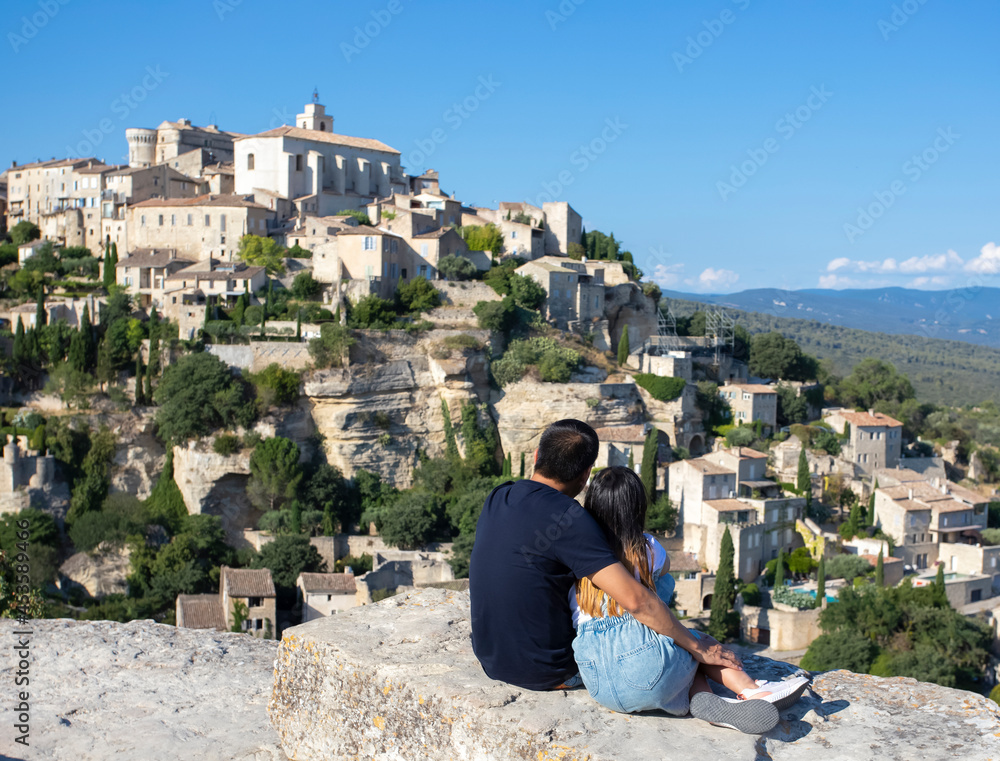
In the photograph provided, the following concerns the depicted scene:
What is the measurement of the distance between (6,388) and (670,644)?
36.5 metres

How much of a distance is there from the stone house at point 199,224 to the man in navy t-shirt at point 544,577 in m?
40.2

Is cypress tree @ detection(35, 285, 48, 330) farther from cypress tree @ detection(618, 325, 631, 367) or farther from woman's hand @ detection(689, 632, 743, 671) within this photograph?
woman's hand @ detection(689, 632, 743, 671)

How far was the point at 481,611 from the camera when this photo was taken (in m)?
4.29

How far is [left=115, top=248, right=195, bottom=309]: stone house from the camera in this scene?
39125mm

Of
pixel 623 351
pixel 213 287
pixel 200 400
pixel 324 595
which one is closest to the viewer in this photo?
pixel 324 595

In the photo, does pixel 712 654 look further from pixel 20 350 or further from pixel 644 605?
pixel 20 350

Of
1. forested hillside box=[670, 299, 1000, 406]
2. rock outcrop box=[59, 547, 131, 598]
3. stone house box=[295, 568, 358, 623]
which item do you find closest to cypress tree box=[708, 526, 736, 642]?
stone house box=[295, 568, 358, 623]

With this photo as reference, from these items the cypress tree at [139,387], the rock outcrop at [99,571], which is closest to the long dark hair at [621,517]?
the rock outcrop at [99,571]

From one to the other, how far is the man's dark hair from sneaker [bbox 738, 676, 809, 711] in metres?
1.22

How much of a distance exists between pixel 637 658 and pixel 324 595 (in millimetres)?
25733

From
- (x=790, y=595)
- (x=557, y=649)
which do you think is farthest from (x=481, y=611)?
(x=790, y=595)

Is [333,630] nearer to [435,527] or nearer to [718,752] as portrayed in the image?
[718,752]

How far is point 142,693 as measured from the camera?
231 inches

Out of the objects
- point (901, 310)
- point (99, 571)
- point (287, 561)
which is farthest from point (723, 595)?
point (901, 310)
